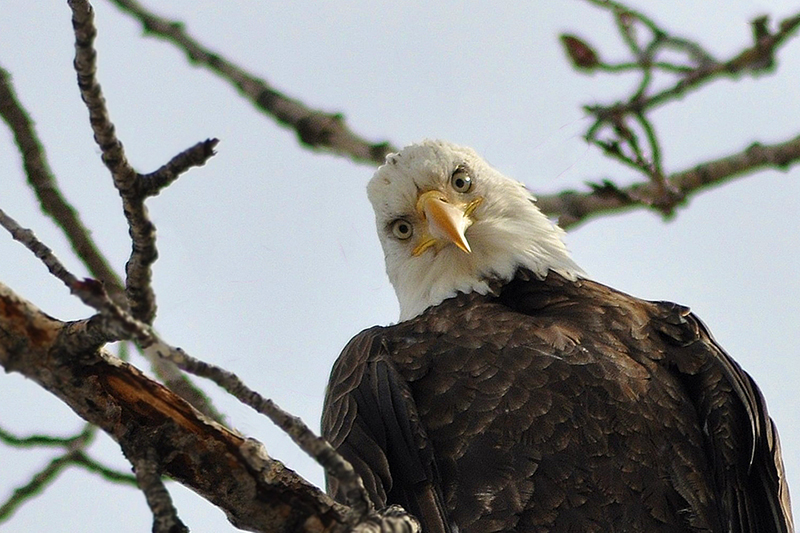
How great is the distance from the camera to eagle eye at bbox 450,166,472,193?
4.85 metres

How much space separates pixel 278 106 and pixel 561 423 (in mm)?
1917

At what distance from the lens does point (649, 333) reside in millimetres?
3973

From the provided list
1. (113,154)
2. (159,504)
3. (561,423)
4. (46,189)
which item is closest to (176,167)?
(113,154)

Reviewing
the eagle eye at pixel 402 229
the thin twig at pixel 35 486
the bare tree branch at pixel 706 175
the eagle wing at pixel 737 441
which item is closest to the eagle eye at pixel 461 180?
the eagle eye at pixel 402 229

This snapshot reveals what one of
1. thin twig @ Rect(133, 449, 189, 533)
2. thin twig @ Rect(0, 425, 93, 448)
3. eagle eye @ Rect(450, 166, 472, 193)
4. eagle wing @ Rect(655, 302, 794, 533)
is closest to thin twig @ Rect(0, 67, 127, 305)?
thin twig @ Rect(0, 425, 93, 448)

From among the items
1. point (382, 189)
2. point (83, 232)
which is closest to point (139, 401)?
point (83, 232)

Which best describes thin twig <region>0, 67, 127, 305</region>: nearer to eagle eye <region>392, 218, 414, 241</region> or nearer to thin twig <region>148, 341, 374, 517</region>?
eagle eye <region>392, 218, 414, 241</region>

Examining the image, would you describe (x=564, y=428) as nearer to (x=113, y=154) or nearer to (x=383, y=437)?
(x=383, y=437)

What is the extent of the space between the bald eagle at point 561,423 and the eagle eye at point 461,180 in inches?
32.9

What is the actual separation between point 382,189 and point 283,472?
248cm

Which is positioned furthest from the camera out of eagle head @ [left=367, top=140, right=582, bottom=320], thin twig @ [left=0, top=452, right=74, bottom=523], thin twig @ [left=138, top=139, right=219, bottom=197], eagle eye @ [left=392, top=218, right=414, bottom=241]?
eagle eye @ [left=392, top=218, right=414, bottom=241]

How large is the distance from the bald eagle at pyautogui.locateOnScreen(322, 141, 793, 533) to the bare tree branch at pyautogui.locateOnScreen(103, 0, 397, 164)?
0.89 m

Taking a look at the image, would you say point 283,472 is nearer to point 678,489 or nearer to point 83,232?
point 678,489

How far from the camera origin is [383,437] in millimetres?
3736
